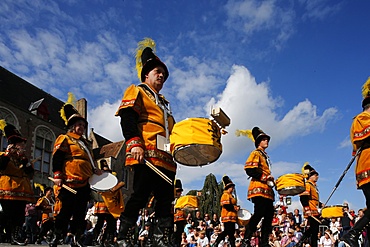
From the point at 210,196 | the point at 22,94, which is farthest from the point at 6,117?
the point at 210,196

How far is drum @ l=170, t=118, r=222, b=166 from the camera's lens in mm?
4184

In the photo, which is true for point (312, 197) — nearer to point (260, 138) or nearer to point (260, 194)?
point (260, 138)

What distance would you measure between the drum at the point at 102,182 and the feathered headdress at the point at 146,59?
2.01 m

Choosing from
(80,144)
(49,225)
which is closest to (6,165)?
(80,144)

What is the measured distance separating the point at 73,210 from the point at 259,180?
3805 millimetres

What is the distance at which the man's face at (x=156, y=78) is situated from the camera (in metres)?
5.17

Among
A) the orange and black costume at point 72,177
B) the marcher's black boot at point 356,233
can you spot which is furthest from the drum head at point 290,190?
the orange and black costume at point 72,177

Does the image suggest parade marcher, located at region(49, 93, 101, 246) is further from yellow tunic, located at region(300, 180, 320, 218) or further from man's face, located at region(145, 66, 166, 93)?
yellow tunic, located at region(300, 180, 320, 218)

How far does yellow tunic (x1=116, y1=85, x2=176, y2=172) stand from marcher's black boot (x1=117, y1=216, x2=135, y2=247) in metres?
0.68

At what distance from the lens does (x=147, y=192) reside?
4664 millimetres

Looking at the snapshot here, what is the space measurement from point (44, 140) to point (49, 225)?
67.8ft

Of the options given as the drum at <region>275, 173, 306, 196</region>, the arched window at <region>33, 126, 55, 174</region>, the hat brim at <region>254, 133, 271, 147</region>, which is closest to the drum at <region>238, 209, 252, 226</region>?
the drum at <region>275, 173, 306, 196</region>

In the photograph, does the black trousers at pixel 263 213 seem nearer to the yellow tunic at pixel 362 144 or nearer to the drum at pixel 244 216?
the yellow tunic at pixel 362 144

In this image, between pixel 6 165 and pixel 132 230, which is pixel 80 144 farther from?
pixel 132 230
